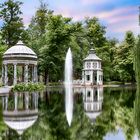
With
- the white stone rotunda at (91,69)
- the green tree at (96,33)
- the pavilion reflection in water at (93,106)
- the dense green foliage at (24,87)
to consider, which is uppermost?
the green tree at (96,33)

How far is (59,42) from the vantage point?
176 ft

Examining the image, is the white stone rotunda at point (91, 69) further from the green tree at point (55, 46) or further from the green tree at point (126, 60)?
the green tree at point (126, 60)

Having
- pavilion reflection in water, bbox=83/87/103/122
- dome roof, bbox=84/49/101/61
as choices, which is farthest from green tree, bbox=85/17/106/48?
pavilion reflection in water, bbox=83/87/103/122

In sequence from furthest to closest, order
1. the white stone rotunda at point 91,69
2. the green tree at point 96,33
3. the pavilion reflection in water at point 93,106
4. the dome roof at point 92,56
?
the green tree at point 96,33
the dome roof at point 92,56
the white stone rotunda at point 91,69
the pavilion reflection in water at point 93,106

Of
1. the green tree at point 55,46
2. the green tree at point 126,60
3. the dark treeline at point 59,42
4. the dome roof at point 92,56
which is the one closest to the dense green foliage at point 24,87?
the dark treeline at point 59,42

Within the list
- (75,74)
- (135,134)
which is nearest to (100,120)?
(135,134)

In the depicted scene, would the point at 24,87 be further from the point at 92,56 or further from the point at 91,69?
the point at 92,56

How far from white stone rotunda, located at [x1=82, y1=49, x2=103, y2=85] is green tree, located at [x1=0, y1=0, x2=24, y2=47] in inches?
401

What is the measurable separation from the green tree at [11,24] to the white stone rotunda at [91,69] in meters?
10.2

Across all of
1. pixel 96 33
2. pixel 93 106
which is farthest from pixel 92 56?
pixel 93 106

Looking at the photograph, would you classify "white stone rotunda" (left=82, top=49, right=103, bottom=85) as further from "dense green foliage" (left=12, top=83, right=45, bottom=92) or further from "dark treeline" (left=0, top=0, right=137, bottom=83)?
"dense green foliage" (left=12, top=83, right=45, bottom=92)

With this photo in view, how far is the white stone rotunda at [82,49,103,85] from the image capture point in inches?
2224

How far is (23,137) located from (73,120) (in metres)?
3.54

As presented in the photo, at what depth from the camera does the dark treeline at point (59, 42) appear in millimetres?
52375
